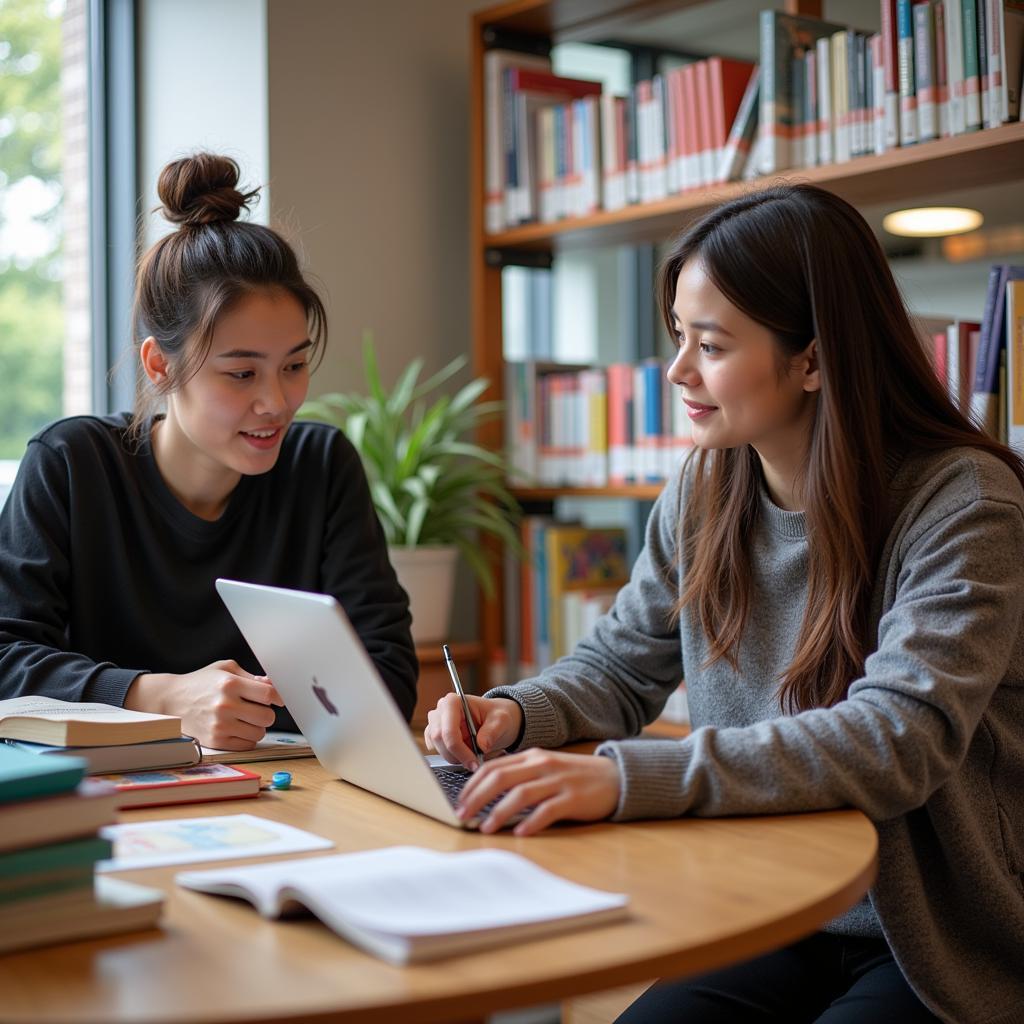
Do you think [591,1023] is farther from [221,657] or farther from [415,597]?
[415,597]

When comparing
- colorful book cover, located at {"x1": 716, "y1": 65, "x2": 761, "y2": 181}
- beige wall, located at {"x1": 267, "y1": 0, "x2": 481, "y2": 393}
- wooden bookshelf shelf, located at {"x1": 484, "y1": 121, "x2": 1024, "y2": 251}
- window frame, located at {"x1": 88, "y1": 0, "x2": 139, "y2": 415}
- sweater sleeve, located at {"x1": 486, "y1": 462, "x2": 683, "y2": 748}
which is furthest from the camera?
window frame, located at {"x1": 88, "y1": 0, "x2": 139, "y2": 415}

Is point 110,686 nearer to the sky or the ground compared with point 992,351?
nearer to the ground

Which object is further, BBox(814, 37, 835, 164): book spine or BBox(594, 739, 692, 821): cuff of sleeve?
BBox(814, 37, 835, 164): book spine

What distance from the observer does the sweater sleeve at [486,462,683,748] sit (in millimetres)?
1542

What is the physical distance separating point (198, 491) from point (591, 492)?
1.19 metres

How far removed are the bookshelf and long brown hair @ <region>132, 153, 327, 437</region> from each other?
90 centimetres

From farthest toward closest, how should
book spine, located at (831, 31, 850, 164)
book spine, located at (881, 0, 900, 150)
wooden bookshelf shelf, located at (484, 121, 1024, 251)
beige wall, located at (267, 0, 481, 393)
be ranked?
beige wall, located at (267, 0, 481, 393), book spine, located at (831, 31, 850, 164), book spine, located at (881, 0, 900, 150), wooden bookshelf shelf, located at (484, 121, 1024, 251)

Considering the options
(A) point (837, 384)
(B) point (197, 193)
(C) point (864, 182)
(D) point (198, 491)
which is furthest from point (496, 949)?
(C) point (864, 182)

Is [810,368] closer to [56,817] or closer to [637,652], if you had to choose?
[637,652]

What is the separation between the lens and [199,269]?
184cm

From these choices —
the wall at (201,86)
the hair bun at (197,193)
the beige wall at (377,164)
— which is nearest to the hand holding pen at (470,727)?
the hair bun at (197,193)

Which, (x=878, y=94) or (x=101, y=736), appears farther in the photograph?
(x=878, y=94)

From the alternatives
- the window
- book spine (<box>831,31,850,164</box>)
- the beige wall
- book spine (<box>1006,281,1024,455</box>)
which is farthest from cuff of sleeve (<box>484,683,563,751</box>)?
the window

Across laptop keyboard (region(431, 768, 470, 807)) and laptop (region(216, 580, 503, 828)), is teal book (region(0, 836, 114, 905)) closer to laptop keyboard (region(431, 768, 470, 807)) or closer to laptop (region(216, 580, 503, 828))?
laptop (region(216, 580, 503, 828))
